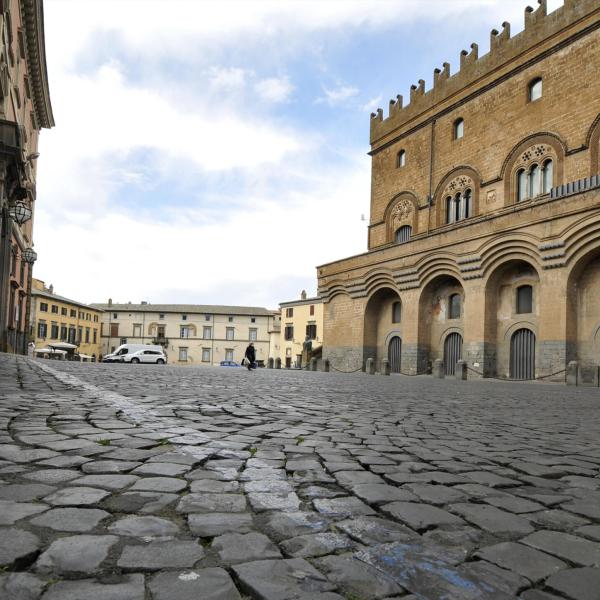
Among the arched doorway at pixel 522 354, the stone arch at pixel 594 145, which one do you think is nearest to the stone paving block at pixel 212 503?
the arched doorway at pixel 522 354

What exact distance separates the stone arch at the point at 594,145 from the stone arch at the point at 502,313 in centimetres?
592

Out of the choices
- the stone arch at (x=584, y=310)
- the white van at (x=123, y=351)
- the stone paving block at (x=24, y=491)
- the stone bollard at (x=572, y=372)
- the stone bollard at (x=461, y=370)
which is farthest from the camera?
the white van at (x=123, y=351)

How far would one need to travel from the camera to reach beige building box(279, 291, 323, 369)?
61.0m

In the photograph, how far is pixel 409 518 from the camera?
2.42m

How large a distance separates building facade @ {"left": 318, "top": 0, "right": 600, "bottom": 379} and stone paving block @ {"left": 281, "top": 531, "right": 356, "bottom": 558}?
64.6ft

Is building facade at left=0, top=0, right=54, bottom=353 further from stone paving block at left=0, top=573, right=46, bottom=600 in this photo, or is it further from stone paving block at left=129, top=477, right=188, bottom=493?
stone paving block at left=0, top=573, right=46, bottom=600

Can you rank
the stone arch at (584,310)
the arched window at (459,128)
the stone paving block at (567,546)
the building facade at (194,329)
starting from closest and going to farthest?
the stone paving block at (567,546) → the stone arch at (584,310) → the arched window at (459,128) → the building facade at (194,329)

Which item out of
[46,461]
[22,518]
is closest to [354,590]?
[22,518]

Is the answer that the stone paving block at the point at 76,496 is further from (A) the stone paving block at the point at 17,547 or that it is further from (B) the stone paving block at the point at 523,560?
(B) the stone paving block at the point at 523,560

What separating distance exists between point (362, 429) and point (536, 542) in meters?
3.12

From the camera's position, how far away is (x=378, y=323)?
101 ft

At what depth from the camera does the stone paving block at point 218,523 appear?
2.12 meters

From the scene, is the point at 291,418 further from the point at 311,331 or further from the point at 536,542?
the point at 311,331

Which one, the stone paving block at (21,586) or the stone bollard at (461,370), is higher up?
the stone paving block at (21,586)
